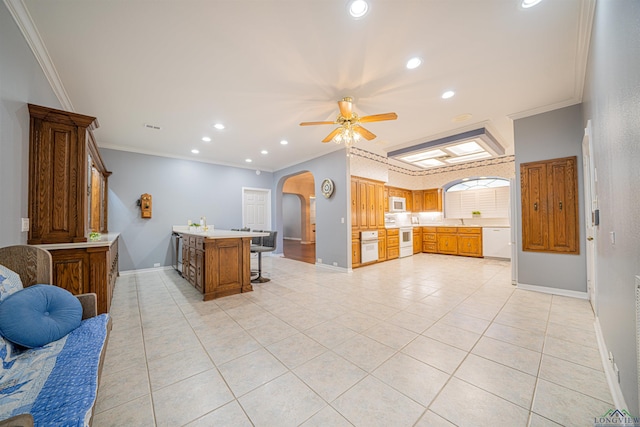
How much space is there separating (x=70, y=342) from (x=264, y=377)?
120 cm

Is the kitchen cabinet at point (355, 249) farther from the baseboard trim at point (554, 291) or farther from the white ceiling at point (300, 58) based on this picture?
the baseboard trim at point (554, 291)

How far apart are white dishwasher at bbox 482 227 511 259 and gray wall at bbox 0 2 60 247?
8.40 meters

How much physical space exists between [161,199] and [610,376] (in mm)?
7190

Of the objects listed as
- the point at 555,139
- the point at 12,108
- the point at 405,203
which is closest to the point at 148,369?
the point at 12,108

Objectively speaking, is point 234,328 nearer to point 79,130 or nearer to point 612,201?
point 79,130

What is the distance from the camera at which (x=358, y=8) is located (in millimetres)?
1843

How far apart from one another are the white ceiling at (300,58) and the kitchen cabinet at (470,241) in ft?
11.6

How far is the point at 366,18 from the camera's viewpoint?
1937mm

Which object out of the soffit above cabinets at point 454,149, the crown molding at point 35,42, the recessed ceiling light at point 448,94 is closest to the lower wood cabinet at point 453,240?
the soffit above cabinets at point 454,149

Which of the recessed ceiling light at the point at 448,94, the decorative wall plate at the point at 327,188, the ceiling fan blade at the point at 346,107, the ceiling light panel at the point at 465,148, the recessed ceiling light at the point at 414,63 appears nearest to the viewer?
the recessed ceiling light at the point at 414,63

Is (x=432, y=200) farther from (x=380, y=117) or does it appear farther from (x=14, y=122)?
(x=14, y=122)

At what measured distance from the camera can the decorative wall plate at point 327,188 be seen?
5453 mm

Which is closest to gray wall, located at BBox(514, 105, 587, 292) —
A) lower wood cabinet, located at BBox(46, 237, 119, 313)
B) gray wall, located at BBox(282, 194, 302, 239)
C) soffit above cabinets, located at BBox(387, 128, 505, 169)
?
soffit above cabinets, located at BBox(387, 128, 505, 169)

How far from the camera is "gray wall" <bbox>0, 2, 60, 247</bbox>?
1702 millimetres
